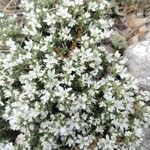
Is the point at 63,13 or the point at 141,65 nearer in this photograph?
the point at 63,13

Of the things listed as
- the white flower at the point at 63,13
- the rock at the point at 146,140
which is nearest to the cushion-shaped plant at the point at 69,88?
the white flower at the point at 63,13

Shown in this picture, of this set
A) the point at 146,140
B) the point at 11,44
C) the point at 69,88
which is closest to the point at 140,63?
the point at 146,140

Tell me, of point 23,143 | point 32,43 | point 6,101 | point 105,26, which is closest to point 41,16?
point 32,43

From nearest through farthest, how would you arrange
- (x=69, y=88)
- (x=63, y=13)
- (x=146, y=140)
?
(x=69, y=88)
(x=63, y=13)
(x=146, y=140)

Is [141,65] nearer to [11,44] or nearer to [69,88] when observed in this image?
[69,88]

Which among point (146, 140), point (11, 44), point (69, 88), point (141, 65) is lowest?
point (146, 140)

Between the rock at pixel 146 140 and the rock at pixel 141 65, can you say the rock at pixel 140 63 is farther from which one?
the rock at pixel 146 140
